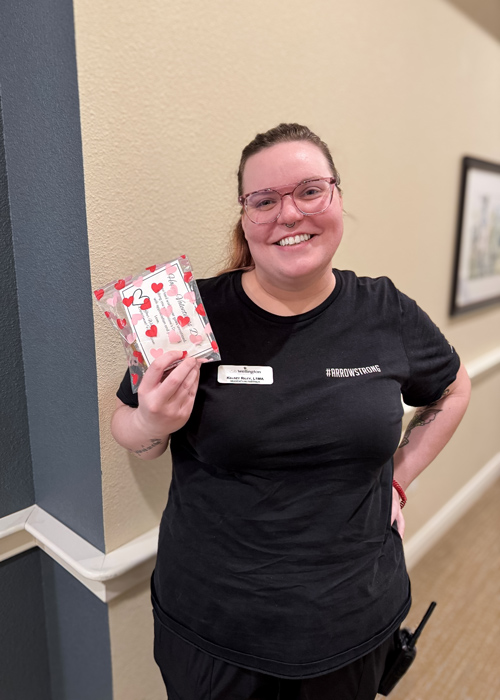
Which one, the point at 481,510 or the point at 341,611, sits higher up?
the point at 341,611

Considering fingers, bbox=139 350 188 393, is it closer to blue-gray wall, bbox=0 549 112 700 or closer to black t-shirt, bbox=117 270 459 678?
black t-shirt, bbox=117 270 459 678

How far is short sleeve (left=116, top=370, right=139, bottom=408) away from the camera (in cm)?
95

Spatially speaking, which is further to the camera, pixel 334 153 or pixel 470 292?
pixel 470 292

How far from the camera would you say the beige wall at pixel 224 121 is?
0.98 meters

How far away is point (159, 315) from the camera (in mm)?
843

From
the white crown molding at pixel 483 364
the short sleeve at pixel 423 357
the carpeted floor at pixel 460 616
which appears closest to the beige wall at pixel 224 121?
the short sleeve at pixel 423 357

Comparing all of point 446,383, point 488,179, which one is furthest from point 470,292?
point 446,383

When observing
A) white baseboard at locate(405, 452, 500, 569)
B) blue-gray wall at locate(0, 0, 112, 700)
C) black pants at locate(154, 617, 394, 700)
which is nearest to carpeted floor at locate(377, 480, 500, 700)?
white baseboard at locate(405, 452, 500, 569)

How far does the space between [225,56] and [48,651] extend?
159 cm

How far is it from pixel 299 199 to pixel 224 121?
0.42 m

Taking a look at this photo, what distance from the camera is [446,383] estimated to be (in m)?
1.14

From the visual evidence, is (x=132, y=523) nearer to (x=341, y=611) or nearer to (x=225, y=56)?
(x=341, y=611)

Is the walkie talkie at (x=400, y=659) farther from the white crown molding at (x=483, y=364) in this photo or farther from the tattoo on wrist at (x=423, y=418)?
the white crown molding at (x=483, y=364)

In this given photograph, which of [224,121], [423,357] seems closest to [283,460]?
[423,357]
